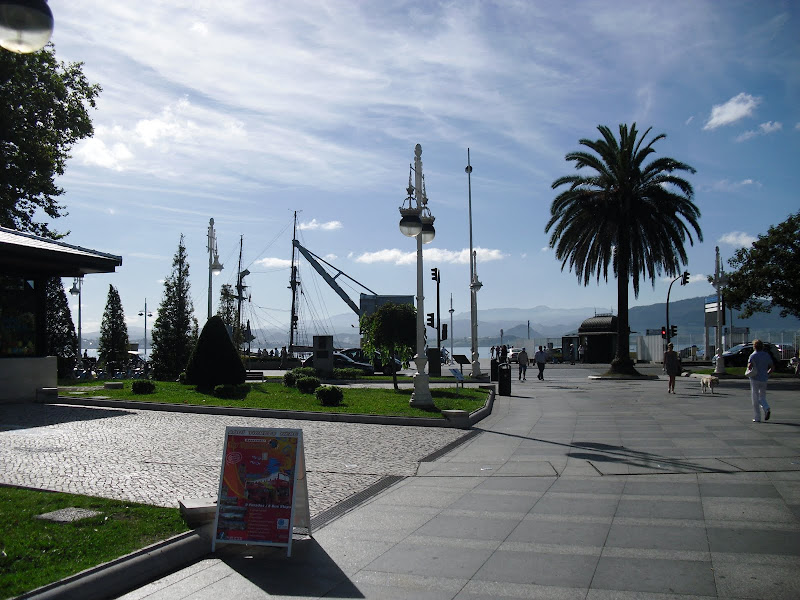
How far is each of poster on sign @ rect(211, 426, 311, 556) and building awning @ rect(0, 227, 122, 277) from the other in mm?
12197

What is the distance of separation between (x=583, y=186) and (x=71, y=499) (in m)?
30.6

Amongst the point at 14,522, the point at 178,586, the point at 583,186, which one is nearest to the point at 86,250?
the point at 14,522

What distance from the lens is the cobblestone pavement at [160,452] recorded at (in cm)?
834

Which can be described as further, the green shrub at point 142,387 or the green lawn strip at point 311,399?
the green shrub at point 142,387

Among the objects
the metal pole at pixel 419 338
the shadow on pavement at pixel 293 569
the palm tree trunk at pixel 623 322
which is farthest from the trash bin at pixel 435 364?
the shadow on pavement at pixel 293 569

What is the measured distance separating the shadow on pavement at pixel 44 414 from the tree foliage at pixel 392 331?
9.86 m

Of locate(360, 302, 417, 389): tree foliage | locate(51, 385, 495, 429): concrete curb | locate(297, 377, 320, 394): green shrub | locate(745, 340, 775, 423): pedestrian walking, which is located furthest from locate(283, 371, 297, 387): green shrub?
locate(745, 340, 775, 423): pedestrian walking

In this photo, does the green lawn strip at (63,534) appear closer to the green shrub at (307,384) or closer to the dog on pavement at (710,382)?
the green shrub at (307,384)

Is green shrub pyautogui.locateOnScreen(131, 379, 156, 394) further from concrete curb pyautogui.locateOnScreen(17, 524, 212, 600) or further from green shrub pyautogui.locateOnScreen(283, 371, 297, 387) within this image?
concrete curb pyautogui.locateOnScreen(17, 524, 212, 600)

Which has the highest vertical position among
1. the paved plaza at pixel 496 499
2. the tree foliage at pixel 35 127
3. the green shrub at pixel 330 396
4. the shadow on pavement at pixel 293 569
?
the tree foliage at pixel 35 127

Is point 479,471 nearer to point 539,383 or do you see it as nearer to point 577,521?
point 577,521

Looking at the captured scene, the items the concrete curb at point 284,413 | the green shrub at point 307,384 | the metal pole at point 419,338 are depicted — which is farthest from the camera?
the green shrub at point 307,384

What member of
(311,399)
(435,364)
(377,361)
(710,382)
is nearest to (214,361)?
(311,399)

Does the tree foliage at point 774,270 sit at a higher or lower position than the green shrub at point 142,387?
higher
